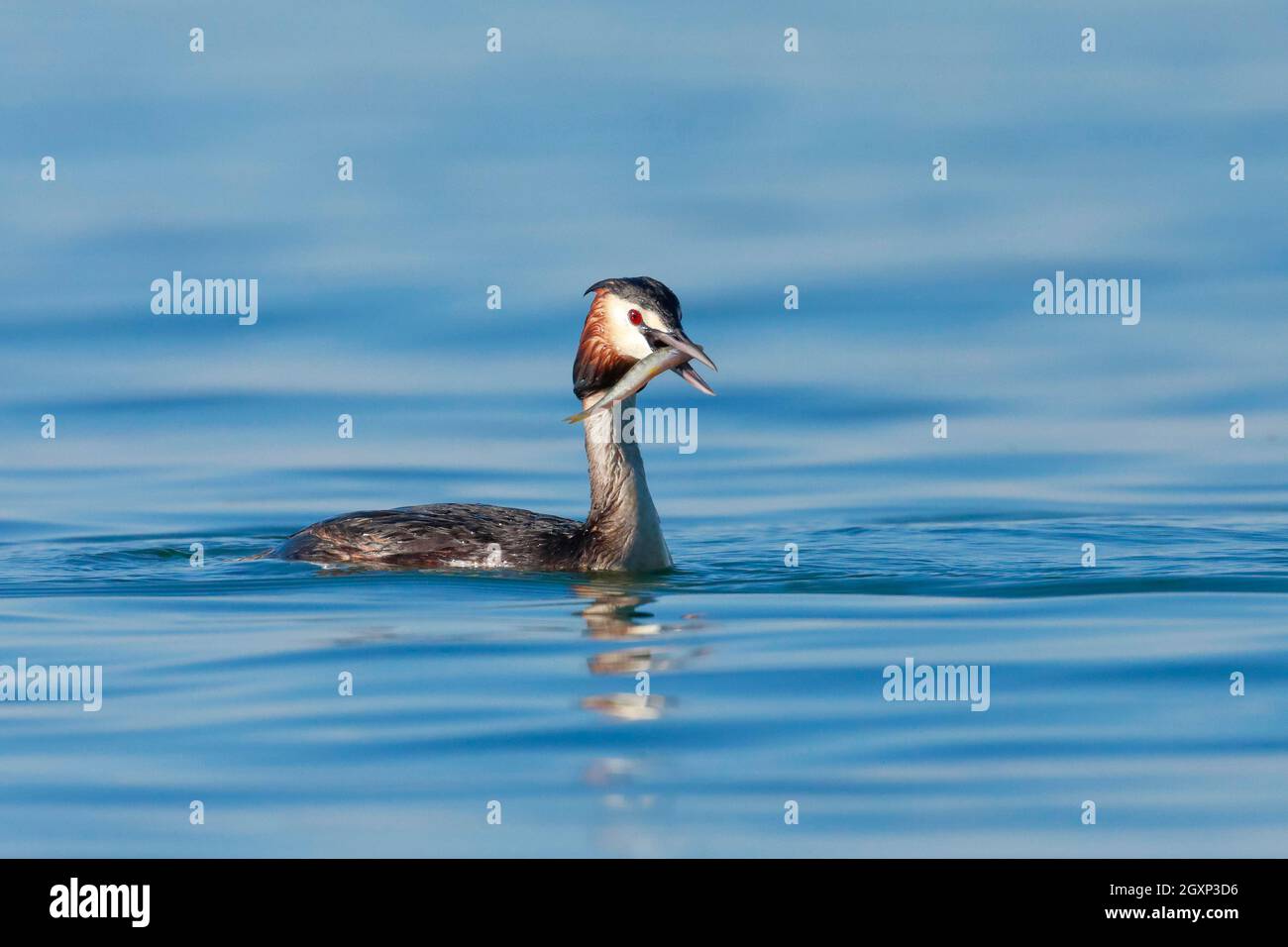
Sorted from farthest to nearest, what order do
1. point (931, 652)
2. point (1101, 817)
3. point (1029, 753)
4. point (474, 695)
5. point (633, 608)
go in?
point (633, 608), point (931, 652), point (474, 695), point (1029, 753), point (1101, 817)

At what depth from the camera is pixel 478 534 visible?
698 inches

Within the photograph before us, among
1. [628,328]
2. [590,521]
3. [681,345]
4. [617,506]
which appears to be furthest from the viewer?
[590,521]

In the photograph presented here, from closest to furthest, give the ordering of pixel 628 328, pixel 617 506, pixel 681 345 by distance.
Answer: pixel 681 345 → pixel 628 328 → pixel 617 506

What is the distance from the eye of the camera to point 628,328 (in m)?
16.7

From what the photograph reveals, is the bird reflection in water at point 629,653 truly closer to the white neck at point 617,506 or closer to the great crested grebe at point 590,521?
the white neck at point 617,506

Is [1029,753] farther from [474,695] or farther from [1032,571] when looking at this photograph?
[1032,571]

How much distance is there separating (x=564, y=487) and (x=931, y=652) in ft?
27.3

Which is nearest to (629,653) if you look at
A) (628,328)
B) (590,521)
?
(628,328)

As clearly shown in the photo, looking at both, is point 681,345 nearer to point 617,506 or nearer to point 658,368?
point 658,368

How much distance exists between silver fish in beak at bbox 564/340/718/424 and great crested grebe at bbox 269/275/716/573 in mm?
18

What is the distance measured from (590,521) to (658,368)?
1705mm

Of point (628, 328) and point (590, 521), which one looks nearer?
point (628, 328)

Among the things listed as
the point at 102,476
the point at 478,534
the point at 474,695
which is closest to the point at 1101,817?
the point at 474,695

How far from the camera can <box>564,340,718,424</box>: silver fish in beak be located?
16214 mm
